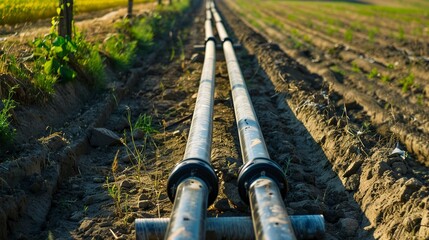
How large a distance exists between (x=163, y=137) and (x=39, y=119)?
3.70 feet

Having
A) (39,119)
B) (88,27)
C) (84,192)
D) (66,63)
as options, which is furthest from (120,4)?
(84,192)

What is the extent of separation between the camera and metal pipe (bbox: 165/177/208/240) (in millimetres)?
2734

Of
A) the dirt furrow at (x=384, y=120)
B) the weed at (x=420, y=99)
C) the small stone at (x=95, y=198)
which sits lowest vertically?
the weed at (x=420, y=99)

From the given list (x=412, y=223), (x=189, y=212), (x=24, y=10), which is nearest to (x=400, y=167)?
(x=412, y=223)

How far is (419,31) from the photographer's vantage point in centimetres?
1620

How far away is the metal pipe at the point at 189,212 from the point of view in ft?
8.97

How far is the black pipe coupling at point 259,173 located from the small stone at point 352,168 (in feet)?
3.53

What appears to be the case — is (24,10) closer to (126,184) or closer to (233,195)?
(126,184)

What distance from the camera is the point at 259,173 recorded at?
3.49 meters

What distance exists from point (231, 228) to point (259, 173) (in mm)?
402

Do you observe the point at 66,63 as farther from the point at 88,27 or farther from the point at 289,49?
the point at 289,49

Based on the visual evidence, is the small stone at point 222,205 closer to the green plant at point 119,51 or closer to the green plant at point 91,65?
the green plant at point 91,65

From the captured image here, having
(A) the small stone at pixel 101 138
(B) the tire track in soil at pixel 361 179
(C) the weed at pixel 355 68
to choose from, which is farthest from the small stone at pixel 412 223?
(C) the weed at pixel 355 68

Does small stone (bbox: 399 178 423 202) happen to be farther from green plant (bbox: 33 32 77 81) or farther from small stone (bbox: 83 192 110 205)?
green plant (bbox: 33 32 77 81)
